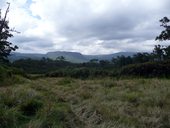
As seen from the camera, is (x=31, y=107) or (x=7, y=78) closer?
(x=31, y=107)

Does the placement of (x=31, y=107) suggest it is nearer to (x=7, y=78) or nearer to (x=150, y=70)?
(x=7, y=78)

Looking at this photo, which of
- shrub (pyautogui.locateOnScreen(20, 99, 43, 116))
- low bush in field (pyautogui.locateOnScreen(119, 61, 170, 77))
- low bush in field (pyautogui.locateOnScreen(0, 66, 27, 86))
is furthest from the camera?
low bush in field (pyautogui.locateOnScreen(119, 61, 170, 77))

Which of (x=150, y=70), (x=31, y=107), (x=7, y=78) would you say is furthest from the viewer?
(x=150, y=70)

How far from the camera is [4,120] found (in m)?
5.63

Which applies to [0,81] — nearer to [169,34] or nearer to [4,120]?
[4,120]

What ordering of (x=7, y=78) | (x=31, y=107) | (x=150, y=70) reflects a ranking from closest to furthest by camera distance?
1. (x=31, y=107)
2. (x=7, y=78)
3. (x=150, y=70)

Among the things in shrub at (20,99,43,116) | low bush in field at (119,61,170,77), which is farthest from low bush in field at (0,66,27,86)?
low bush in field at (119,61,170,77)

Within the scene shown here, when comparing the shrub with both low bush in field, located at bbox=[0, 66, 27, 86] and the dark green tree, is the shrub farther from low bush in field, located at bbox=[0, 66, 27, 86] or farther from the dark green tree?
the dark green tree

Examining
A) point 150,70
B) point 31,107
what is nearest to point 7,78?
point 31,107

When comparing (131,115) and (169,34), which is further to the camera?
(169,34)

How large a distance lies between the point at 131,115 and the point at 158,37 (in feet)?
165

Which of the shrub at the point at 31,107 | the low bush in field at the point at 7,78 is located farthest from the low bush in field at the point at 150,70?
the shrub at the point at 31,107

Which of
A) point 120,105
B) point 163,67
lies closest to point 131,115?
point 120,105

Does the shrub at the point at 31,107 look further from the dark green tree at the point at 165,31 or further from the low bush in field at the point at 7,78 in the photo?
the dark green tree at the point at 165,31
